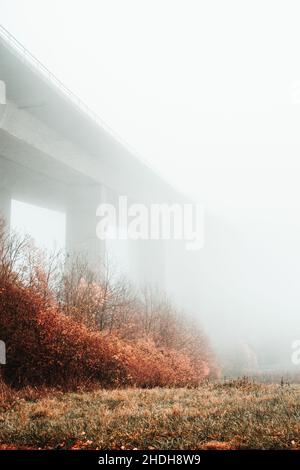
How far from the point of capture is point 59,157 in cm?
2689

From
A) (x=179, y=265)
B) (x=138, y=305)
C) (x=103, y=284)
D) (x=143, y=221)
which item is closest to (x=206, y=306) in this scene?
(x=179, y=265)

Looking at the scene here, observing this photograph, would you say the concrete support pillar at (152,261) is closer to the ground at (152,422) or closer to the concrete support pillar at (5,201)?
the concrete support pillar at (5,201)

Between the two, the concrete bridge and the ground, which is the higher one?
the concrete bridge

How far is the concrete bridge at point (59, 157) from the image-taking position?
2230 cm

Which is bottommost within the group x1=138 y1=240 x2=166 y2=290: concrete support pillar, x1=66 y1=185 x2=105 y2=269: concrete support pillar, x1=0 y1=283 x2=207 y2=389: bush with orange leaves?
x1=0 y1=283 x2=207 y2=389: bush with orange leaves

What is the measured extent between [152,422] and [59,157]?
21148mm

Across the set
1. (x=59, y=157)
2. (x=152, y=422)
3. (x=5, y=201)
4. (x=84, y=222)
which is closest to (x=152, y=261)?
(x=84, y=222)

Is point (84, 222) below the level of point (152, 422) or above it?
above

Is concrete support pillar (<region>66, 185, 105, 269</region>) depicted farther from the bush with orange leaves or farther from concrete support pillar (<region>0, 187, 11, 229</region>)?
the bush with orange leaves

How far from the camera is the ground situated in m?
6.70

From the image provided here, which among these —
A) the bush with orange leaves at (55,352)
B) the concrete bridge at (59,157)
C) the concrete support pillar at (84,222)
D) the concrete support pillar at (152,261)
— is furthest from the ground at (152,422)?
the concrete support pillar at (152,261)

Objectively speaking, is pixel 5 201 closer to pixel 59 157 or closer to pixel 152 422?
pixel 59 157

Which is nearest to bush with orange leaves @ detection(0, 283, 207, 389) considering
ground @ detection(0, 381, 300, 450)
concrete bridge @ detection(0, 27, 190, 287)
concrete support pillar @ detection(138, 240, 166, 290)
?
ground @ detection(0, 381, 300, 450)

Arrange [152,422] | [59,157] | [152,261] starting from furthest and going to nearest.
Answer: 1. [152,261]
2. [59,157]
3. [152,422]
